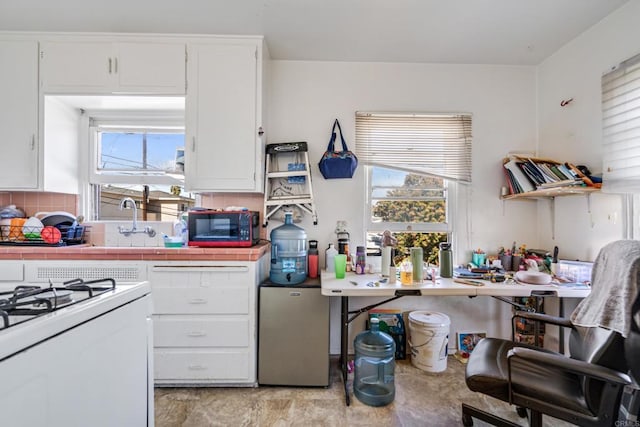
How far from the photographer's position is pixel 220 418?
178cm

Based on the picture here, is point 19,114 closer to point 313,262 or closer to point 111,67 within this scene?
point 111,67

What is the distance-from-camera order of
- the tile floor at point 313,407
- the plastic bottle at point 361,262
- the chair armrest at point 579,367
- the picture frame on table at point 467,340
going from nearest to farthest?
the chair armrest at point 579,367 < the tile floor at point 313,407 < the plastic bottle at point 361,262 < the picture frame on table at point 467,340

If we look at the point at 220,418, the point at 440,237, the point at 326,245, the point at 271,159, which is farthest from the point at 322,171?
the point at 220,418

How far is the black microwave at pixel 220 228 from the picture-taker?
2113 mm

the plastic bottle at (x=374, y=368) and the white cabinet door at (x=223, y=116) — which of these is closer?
the plastic bottle at (x=374, y=368)

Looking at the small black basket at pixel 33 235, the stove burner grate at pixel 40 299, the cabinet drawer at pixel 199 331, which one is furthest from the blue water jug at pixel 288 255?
the small black basket at pixel 33 235

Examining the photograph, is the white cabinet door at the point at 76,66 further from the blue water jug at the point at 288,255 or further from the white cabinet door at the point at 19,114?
the blue water jug at the point at 288,255

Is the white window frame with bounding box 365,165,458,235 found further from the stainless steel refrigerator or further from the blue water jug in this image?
the stainless steel refrigerator

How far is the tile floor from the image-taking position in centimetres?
176

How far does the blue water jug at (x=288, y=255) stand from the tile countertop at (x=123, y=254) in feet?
0.92

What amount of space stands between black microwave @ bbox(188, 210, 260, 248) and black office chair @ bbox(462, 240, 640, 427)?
162 centimetres

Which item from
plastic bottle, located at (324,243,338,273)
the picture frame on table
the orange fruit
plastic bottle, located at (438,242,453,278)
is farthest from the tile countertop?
the picture frame on table

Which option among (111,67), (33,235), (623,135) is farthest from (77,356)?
(623,135)

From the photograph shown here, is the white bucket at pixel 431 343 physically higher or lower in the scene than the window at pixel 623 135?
lower
